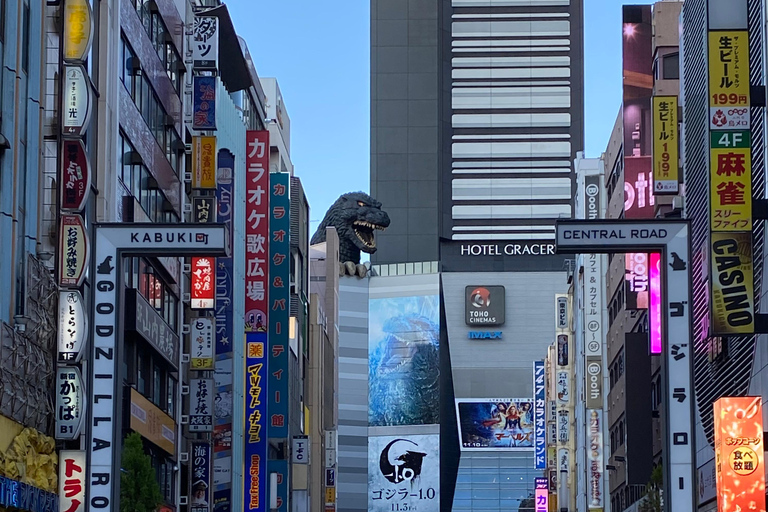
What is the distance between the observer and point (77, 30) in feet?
117

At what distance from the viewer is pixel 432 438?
165 metres

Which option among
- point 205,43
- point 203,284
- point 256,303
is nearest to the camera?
point 203,284

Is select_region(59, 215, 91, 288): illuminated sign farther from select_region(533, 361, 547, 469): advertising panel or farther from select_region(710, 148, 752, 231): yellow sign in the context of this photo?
select_region(533, 361, 547, 469): advertising panel

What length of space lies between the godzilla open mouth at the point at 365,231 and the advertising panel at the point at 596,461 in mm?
67612

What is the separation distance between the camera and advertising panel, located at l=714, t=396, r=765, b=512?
35.7 meters

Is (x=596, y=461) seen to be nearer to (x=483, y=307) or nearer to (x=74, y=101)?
(x=74, y=101)

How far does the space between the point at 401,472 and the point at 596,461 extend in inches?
3066

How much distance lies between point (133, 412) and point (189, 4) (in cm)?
2035

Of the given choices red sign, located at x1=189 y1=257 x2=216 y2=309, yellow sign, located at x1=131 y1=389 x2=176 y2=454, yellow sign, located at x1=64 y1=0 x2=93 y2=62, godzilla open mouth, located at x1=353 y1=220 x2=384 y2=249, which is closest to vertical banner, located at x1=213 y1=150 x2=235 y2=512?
red sign, located at x1=189 y1=257 x2=216 y2=309

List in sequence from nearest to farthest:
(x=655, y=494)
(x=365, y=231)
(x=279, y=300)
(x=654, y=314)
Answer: (x=655, y=494), (x=654, y=314), (x=279, y=300), (x=365, y=231)

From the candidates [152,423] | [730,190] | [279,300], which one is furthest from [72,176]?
[279,300]

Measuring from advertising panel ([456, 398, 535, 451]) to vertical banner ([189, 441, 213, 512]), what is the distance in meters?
110

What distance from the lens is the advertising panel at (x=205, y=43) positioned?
5766 cm

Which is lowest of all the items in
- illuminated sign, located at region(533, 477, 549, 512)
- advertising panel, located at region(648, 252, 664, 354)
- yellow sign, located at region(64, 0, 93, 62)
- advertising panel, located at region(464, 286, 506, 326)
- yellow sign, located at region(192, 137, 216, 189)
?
illuminated sign, located at region(533, 477, 549, 512)
